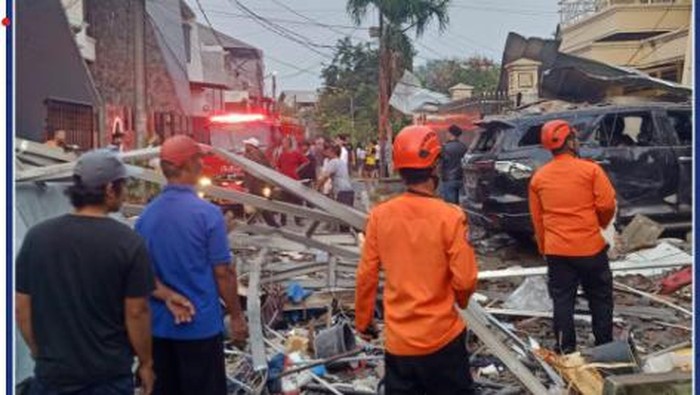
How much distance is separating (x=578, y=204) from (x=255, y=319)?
2.37 m

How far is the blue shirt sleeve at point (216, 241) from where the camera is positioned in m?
3.67

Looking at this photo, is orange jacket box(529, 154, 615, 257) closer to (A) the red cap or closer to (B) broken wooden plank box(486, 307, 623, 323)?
(B) broken wooden plank box(486, 307, 623, 323)

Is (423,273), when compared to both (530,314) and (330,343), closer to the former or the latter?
(330,343)

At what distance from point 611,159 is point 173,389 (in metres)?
7.32

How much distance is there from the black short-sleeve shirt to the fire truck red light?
51.0 feet

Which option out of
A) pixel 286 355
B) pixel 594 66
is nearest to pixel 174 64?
pixel 594 66

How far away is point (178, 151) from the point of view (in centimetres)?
374

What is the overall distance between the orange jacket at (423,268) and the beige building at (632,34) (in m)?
10.5

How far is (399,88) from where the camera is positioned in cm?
2569

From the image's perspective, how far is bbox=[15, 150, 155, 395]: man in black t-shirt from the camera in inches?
122

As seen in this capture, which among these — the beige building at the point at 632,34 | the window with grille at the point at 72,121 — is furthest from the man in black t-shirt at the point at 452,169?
the window with grille at the point at 72,121

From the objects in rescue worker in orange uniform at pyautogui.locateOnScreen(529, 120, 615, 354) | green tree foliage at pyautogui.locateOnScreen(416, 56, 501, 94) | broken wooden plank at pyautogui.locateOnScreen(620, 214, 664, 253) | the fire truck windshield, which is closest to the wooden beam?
broken wooden plank at pyautogui.locateOnScreen(620, 214, 664, 253)

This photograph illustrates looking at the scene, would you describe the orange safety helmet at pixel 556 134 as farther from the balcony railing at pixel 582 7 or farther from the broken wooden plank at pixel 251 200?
the balcony railing at pixel 582 7

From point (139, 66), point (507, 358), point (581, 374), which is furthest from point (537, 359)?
point (139, 66)
